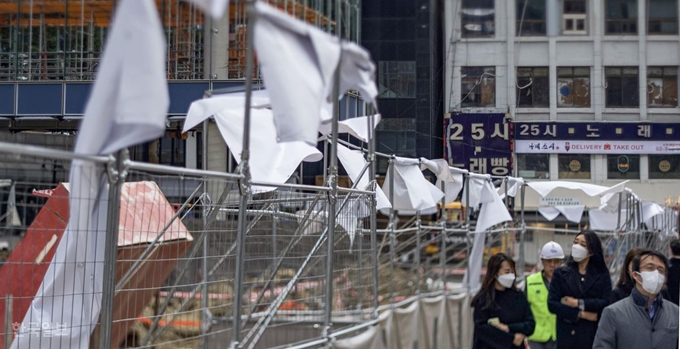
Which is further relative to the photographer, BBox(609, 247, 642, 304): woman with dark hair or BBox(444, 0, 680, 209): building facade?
BBox(444, 0, 680, 209): building facade

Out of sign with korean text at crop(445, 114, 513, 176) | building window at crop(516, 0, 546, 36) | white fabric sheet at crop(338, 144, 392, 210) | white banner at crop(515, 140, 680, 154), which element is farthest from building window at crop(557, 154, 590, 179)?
white fabric sheet at crop(338, 144, 392, 210)

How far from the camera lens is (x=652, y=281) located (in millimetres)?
6023

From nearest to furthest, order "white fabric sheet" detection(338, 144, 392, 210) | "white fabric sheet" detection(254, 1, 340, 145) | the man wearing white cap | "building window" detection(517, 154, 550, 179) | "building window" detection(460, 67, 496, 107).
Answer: "white fabric sheet" detection(254, 1, 340, 145), the man wearing white cap, "white fabric sheet" detection(338, 144, 392, 210), "building window" detection(460, 67, 496, 107), "building window" detection(517, 154, 550, 179)

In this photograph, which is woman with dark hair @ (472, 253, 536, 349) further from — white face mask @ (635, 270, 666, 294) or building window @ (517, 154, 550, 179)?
building window @ (517, 154, 550, 179)

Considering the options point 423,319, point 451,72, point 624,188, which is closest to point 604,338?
point 423,319

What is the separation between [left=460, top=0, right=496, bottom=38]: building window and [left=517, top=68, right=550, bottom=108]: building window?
2.64 feet

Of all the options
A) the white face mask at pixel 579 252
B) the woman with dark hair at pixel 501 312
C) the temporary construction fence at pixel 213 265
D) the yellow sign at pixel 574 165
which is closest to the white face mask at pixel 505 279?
the woman with dark hair at pixel 501 312

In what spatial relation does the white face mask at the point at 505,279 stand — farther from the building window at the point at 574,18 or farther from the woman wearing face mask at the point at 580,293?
the building window at the point at 574,18

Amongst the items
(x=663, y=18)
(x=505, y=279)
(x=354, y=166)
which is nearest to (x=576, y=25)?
(x=663, y=18)

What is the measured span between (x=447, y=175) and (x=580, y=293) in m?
2.91

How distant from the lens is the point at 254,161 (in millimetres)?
7211

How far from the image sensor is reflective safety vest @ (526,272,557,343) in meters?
8.38

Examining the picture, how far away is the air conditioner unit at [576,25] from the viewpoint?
49.2 feet

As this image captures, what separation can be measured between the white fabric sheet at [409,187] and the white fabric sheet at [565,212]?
1218 cm
